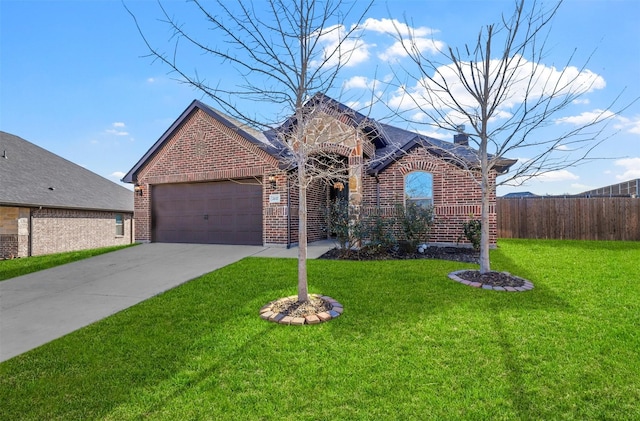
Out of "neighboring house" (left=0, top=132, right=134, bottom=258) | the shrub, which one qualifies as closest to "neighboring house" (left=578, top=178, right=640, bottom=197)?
the shrub

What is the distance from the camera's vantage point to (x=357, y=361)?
305cm

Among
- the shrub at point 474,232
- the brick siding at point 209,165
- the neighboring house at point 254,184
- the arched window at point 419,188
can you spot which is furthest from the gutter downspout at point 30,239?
the shrub at point 474,232

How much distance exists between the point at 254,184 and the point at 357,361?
24.3 feet

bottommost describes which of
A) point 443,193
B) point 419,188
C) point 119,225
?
point 119,225

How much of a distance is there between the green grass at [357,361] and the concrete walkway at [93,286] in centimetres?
50

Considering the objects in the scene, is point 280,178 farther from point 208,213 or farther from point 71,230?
point 71,230

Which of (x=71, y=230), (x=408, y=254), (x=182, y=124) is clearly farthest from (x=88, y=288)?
(x=71, y=230)

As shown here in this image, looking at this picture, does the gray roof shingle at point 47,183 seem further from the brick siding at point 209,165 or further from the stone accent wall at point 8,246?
the brick siding at point 209,165

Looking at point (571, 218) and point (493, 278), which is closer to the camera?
point (493, 278)

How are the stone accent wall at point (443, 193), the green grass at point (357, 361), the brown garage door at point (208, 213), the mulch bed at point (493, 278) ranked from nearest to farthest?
the green grass at point (357, 361)
the mulch bed at point (493, 278)
the stone accent wall at point (443, 193)
the brown garage door at point (208, 213)

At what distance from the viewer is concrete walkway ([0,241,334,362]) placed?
420 centimetres

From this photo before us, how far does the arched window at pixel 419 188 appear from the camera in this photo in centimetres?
1002

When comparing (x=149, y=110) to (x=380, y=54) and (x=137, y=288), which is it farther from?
(x=380, y=54)

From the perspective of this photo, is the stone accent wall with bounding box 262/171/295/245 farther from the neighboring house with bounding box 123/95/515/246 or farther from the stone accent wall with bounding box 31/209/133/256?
the stone accent wall with bounding box 31/209/133/256
